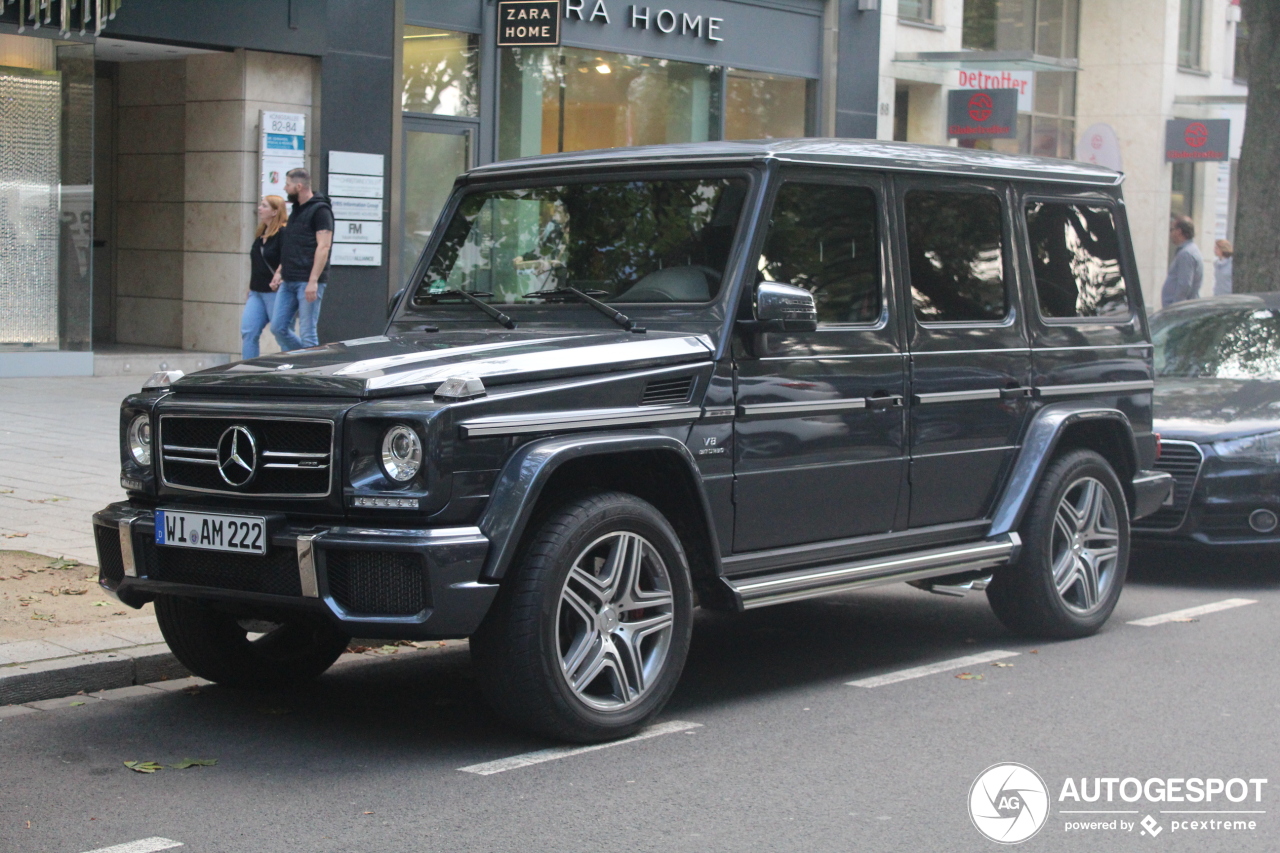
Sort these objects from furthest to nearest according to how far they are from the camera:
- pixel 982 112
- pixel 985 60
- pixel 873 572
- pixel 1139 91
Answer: pixel 1139 91, pixel 982 112, pixel 985 60, pixel 873 572

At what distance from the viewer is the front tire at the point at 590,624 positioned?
5070 mm

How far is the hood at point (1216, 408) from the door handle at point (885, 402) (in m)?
3.19

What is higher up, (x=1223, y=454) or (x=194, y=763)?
(x=1223, y=454)

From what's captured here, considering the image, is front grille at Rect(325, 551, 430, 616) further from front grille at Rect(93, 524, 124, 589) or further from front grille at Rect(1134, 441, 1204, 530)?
front grille at Rect(1134, 441, 1204, 530)

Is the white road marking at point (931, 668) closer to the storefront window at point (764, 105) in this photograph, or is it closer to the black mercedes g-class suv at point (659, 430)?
the black mercedes g-class suv at point (659, 430)

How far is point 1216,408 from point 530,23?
10399 mm

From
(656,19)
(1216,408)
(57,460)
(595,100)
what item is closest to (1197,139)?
(656,19)

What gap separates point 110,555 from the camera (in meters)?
5.61

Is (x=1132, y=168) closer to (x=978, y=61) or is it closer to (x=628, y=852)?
(x=978, y=61)

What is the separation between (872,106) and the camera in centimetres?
2241

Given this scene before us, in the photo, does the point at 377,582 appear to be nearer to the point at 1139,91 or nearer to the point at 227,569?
the point at 227,569

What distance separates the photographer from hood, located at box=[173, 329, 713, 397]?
5156mm

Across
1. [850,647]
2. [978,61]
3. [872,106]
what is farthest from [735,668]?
[978,61]

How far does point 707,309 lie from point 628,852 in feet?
7.36
